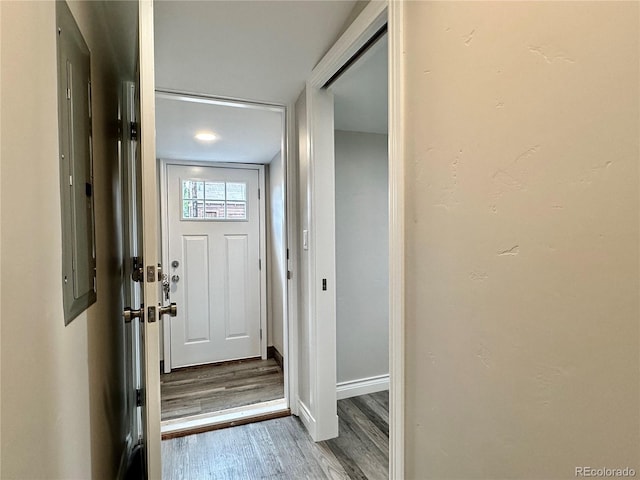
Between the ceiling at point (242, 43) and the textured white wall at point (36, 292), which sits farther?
the ceiling at point (242, 43)

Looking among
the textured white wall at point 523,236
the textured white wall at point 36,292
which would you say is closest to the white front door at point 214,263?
the textured white wall at point 36,292

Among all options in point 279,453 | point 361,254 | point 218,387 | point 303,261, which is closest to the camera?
point 279,453

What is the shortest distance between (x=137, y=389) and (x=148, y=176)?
1590 mm

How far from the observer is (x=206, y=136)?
8.68 ft

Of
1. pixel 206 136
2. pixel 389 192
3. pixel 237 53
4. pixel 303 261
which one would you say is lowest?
pixel 303 261

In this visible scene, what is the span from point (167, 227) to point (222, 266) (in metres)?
0.64

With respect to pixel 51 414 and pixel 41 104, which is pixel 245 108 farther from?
pixel 51 414

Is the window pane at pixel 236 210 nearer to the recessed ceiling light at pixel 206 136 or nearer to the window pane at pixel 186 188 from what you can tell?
the window pane at pixel 186 188

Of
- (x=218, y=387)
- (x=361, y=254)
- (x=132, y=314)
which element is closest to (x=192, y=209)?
(x=218, y=387)

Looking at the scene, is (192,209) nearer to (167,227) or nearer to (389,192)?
(167,227)

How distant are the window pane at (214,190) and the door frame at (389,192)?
171cm

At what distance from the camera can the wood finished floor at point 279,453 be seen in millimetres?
1738

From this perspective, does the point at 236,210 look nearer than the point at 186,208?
No

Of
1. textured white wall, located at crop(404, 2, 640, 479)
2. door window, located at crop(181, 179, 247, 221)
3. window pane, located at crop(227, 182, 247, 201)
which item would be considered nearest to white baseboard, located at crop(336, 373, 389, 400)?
textured white wall, located at crop(404, 2, 640, 479)
